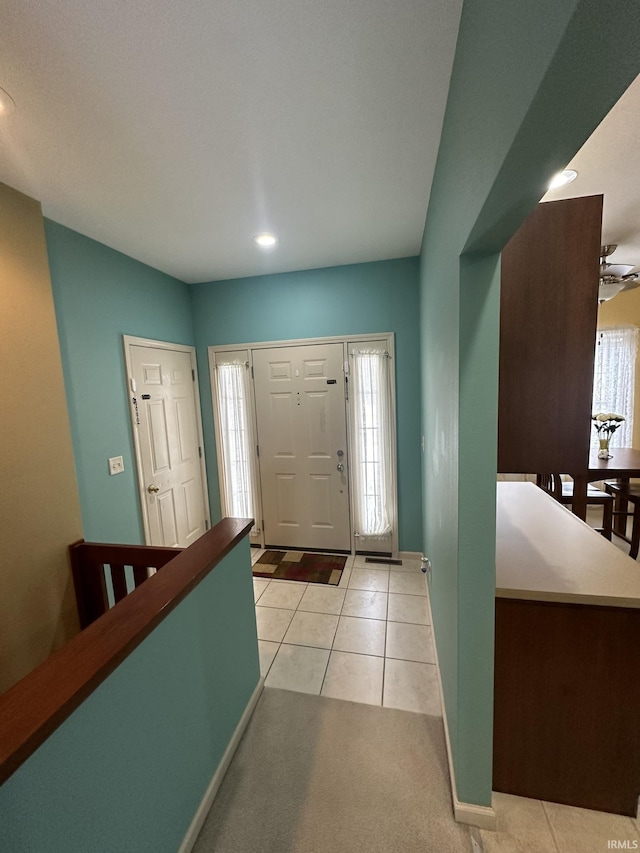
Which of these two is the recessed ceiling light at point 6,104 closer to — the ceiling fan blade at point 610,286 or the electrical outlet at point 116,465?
the electrical outlet at point 116,465

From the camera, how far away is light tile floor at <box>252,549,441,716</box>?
1.77m

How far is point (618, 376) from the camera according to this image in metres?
4.07

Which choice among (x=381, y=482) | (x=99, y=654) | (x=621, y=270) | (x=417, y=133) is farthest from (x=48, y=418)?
(x=621, y=270)

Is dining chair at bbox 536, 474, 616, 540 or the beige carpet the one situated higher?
dining chair at bbox 536, 474, 616, 540

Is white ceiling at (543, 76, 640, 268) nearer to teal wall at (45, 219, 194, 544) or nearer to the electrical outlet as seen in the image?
teal wall at (45, 219, 194, 544)

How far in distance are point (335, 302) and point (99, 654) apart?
107 inches

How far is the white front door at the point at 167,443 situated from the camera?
254 cm

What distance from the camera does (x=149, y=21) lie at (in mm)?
912

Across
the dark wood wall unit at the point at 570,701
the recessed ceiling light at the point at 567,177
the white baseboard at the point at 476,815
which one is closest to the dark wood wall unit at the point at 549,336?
the dark wood wall unit at the point at 570,701

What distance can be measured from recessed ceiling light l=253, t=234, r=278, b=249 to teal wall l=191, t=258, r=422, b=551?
1.95 feet

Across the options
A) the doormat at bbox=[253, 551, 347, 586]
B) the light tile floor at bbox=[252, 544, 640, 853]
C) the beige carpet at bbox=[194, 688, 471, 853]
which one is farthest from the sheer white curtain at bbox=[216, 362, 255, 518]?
the beige carpet at bbox=[194, 688, 471, 853]

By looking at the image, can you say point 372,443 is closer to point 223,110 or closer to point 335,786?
point 335,786

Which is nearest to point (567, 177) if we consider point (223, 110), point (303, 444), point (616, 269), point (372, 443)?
point (616, 269)

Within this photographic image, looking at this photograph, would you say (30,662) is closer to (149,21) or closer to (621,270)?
(149,21)
